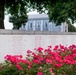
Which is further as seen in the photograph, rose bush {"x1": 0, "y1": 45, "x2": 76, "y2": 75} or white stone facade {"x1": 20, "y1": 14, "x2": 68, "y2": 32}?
white stone facade {"x1": 20, "y1": 14, "x2": 68, "y2": 32}

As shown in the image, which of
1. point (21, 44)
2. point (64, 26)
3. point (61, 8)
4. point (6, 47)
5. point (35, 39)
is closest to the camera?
point (6, 47)

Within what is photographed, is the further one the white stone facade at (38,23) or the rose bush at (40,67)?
the white stone facade at (38,23)

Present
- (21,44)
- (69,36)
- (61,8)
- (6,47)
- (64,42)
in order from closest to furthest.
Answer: (6,47) → (21,44) → (64,42) → (69,36) → (61,8)

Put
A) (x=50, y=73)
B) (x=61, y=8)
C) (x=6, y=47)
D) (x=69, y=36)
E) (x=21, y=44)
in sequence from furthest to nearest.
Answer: (x=61, y=8) → (x=69, y=36) → (x=21, y=44) → (x=6, y=47) → (x=50, y=73)

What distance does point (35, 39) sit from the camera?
11.9 meters

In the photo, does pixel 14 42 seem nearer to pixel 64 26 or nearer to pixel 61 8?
pixel 61 8

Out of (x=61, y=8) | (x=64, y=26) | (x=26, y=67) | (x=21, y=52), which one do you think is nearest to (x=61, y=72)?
(x=26, y=67)

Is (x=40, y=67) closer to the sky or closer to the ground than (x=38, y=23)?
closer to the ground

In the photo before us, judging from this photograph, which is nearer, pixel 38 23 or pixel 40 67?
pixel 40 67

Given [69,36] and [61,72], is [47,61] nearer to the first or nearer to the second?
[61,72]

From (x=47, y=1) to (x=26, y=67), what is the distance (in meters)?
10.5

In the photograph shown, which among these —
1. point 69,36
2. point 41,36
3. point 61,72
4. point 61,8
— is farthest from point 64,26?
point 61,72

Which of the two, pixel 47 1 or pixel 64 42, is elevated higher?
pixel 47 1

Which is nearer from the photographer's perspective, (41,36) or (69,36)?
(41,36)
